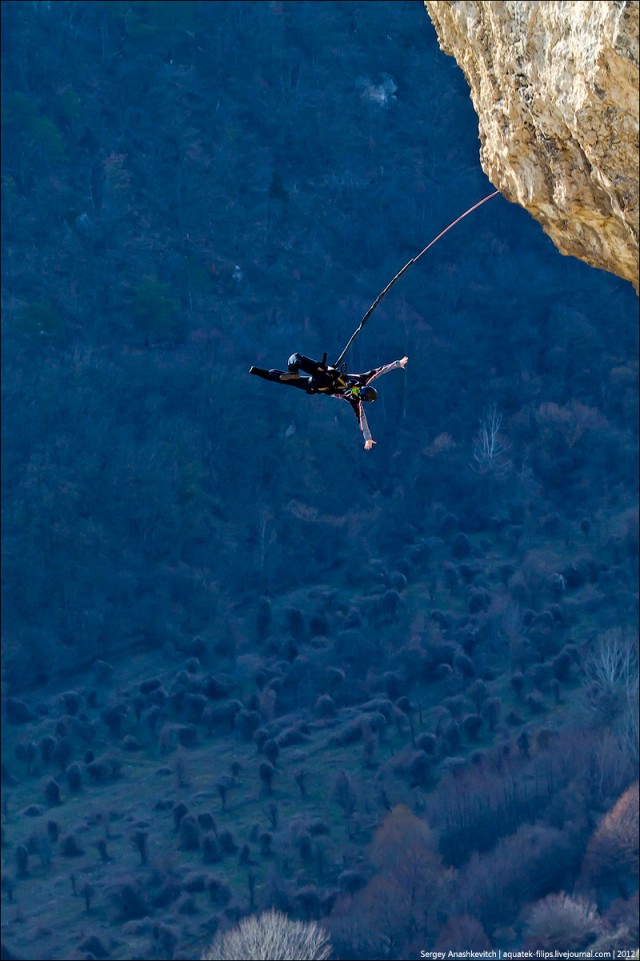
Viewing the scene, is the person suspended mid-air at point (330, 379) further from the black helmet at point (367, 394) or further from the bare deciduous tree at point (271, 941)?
the bare deciduous tree at point (271, 941)

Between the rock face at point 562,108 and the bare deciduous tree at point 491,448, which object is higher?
the rock face at point 562,108

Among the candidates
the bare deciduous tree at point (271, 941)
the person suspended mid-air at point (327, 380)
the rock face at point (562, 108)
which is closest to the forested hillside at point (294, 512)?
the bare deciduous tree at point (271, 941)

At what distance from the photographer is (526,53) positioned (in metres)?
14.7

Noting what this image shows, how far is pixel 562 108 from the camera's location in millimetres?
14180

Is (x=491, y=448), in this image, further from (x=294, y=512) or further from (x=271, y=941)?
(x=271, y=941)

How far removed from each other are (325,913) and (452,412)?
1185 inches

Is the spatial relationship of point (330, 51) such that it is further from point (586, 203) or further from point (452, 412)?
point (586, 203)

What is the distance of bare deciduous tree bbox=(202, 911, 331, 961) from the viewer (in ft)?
150

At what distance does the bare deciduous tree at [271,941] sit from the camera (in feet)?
150

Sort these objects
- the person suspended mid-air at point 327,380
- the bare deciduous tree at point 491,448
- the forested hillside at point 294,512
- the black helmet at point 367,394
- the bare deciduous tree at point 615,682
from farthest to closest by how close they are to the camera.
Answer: the bare deciduous tree at point 491,448, the bare deciduous tree at point 615,682, the forested hillside at point 294,512, the black helmet at point 367,394, the person suspended mid-air at point 327,380

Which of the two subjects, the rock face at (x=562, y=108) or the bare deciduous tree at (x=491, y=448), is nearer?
the rock face at (x=562, y=108)

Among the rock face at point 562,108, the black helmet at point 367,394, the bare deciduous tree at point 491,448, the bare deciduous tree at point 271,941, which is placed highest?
the rock face at point 562,108

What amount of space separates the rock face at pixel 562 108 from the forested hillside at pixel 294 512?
32200 mm

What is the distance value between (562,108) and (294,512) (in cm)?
5576
